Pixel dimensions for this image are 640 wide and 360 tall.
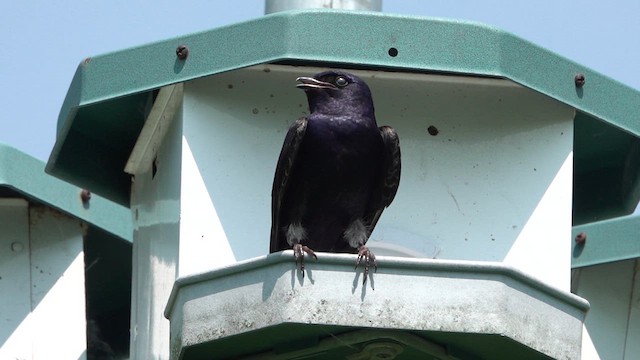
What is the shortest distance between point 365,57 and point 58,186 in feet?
6.29

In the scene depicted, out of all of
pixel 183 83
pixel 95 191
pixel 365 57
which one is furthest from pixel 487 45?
pixel 95 191

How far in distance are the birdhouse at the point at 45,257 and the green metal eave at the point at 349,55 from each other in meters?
0.94

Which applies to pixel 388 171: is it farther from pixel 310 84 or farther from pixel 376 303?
pixel 376 303

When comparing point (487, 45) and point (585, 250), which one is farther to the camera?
point (585, 250)

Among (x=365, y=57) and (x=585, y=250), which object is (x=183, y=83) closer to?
(x=365, y=57)

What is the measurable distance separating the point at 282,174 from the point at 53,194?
1720 millimetres

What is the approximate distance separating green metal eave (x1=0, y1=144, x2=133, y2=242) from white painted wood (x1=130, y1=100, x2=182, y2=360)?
1.15 ft

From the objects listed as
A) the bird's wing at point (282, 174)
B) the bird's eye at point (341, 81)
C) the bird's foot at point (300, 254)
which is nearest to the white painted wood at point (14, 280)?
the bird's wing at point (282, 174)

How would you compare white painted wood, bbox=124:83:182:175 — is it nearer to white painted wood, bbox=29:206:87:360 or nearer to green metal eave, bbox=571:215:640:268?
white painted wood, bbox=29:206:87:360

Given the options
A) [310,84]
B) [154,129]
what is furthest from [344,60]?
[154,129]

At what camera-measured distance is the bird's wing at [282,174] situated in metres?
10.6

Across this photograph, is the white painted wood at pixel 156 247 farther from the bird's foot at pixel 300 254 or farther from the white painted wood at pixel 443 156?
the bird's foot at pixel 300 254

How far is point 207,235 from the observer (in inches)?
422

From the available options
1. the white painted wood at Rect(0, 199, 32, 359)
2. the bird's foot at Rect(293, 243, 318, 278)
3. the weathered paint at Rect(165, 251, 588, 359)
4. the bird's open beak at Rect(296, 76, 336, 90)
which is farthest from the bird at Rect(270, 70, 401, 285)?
the white painted wood at Rect(0, 199, 32, 359)
